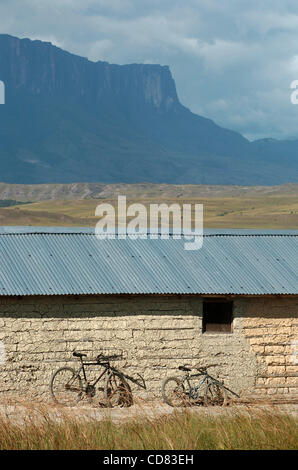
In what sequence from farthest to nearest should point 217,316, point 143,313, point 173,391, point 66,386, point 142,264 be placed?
point 142,264 → point 217,316 → point 143,313 → point 173,391 → point 66,386

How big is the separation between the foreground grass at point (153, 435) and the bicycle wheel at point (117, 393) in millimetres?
6412

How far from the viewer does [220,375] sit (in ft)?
63.7

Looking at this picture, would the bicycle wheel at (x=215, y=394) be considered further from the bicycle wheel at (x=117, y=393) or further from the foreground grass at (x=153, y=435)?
the foreground grass at (x=153, y=435)

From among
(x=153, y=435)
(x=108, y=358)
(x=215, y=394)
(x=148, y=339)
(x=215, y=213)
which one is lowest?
(x=153, y=435)

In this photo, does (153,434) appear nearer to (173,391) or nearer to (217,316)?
(173,391)

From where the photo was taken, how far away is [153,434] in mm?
11383

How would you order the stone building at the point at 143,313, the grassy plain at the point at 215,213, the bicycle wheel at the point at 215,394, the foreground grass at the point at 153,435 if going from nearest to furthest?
the foreground grass at the point at 153,435 < the stone building at the point at 143,313 < the bicycle wheel at the point at 215,394 < the grassy plain at the point at 215,213

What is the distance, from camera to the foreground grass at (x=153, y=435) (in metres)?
11.1

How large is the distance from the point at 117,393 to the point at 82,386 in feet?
2.73

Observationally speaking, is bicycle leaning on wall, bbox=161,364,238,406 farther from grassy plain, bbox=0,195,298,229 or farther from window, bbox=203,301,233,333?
grassy plain, bbox=0,195,298,229

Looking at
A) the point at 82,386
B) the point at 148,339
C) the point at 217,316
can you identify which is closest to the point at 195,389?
the point at 148,339

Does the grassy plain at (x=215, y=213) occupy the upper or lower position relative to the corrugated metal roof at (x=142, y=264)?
upper

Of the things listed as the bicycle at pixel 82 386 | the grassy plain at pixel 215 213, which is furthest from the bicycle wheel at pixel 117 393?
the grassy plain at pixel 215 213
